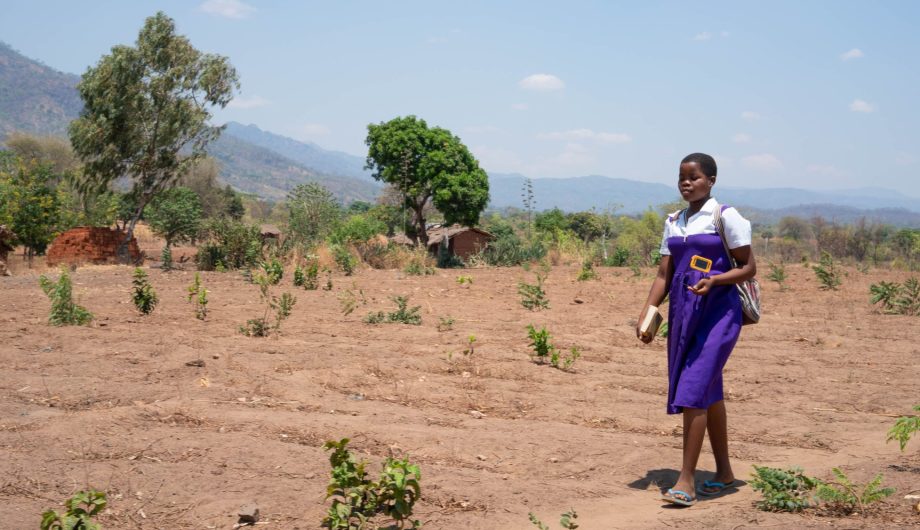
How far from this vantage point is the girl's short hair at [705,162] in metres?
4.00

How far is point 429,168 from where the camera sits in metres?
24.0

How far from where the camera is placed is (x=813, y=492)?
381 cm

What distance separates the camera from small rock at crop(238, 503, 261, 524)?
11.9 feet

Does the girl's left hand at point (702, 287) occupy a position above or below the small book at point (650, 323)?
above

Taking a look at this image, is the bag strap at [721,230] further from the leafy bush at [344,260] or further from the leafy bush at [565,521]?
the leafy bush at [344,260]

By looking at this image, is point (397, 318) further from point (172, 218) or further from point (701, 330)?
point (172, 218)

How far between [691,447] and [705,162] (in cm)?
140

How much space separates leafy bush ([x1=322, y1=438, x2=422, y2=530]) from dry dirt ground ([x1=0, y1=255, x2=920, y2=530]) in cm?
19

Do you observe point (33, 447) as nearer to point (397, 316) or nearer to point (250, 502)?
point (250, 502)

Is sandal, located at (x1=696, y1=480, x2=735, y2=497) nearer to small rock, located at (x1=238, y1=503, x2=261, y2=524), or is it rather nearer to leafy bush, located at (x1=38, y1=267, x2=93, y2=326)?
small rock, located at (x1=238, y1=503, x2=261, y2=524)

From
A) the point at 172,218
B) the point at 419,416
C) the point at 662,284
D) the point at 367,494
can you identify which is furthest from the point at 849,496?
the point at 172,218

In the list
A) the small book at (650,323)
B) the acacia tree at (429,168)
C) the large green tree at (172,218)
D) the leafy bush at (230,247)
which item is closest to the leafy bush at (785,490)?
the small book at (650,323)

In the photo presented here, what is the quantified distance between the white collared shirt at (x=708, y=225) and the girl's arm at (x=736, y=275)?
1.7 inches

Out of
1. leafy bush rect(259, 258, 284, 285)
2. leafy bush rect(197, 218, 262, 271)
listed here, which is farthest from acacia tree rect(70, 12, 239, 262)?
leafy bush rect(259, 258, 284, 285)
